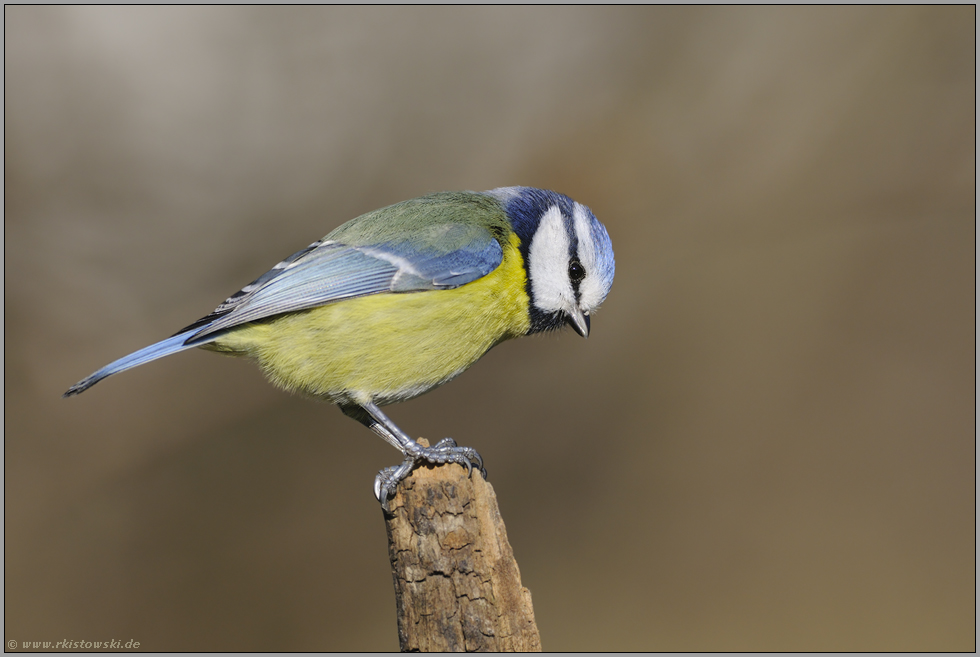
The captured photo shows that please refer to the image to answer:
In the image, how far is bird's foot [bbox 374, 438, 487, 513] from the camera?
6.15 feet

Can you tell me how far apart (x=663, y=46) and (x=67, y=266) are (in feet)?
13.6

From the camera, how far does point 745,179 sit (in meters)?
4.48

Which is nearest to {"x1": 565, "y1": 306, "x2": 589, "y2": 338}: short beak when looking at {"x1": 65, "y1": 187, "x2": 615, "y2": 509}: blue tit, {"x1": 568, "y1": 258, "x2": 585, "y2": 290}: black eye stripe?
{"x1": 65, "y1": 187, "x2": 615, "y2": 509}: blue tit

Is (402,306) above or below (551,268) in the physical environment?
below

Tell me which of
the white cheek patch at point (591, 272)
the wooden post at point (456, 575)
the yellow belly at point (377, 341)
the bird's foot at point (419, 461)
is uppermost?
the white cheek patch at point (591, 272)

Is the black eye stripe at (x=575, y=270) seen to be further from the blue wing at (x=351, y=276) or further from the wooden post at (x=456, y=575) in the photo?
the wooden post at (x=456, y=575)

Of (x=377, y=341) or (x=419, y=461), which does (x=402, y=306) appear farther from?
(x=419, y=461)

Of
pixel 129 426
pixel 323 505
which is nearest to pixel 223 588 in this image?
pixel 323 505

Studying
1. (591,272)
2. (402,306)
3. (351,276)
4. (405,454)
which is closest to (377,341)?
(402,306)

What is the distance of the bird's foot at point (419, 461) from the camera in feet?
6.15

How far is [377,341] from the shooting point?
2.06 metres

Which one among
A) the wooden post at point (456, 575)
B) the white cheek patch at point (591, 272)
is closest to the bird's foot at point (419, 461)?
the wooden post at point (456, 575)

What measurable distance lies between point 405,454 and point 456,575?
0.48 metres

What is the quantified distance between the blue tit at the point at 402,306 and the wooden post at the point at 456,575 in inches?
6.9
